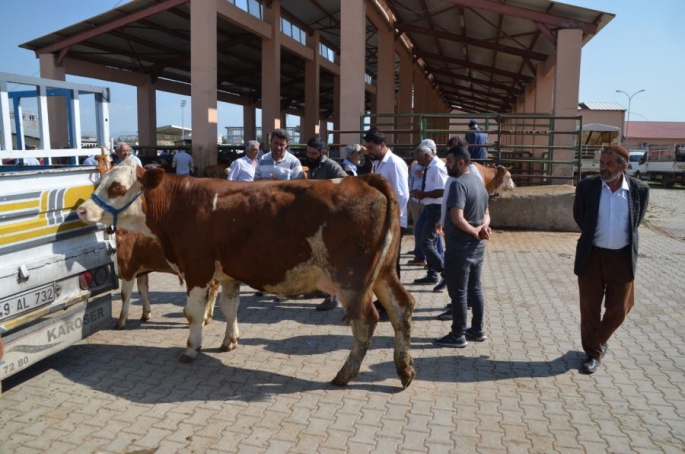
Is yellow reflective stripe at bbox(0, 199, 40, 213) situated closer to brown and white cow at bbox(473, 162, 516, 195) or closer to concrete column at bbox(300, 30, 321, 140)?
brown and white cow at bbox(473, 162, 516, 195)

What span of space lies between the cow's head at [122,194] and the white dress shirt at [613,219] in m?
3.83

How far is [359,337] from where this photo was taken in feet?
14.6

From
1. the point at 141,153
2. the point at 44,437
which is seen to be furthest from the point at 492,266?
the point at 141,153

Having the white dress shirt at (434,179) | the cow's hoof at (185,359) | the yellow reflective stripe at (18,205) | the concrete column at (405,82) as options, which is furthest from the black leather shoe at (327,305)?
the concrete column at (405,82)

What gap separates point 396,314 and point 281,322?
212cm

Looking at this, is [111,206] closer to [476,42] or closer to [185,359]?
[185,359]

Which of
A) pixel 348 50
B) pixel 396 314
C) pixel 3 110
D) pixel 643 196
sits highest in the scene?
pixel 348 50

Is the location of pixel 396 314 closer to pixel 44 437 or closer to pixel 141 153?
pixel 44 437

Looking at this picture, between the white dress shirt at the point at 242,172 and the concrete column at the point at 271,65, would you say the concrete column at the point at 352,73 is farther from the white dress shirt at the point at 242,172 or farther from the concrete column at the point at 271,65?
the white dress shirt at the point at 242,172

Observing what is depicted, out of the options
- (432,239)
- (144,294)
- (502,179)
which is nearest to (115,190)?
(144,294)

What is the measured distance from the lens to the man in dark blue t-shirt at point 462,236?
5211mm

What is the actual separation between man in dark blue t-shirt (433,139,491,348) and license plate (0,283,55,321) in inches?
137

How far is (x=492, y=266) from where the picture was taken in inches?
364

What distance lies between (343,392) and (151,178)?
8.08ft
